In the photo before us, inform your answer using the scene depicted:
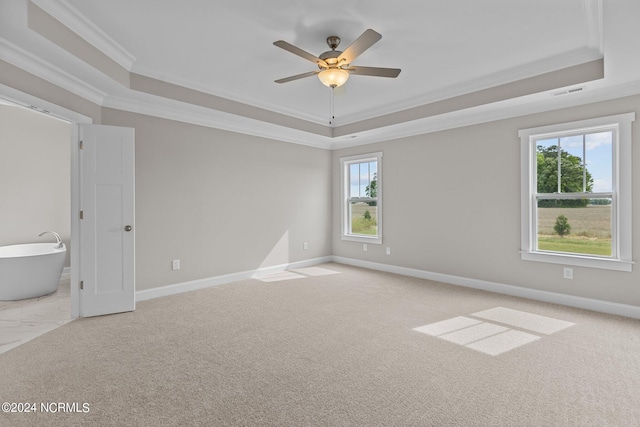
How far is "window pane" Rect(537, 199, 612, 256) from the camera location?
3.86m

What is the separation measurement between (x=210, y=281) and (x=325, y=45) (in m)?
3.54

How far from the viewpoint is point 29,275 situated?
4105 mm

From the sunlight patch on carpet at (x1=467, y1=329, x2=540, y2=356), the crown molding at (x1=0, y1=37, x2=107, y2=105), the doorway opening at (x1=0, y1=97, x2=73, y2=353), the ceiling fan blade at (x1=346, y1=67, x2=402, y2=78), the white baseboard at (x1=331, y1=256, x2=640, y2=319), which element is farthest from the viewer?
the doorway opening at (x1=0, y1=97, x2=73, y2=353)

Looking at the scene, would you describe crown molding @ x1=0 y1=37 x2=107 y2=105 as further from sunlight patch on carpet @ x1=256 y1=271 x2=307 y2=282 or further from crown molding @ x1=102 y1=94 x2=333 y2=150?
sunlight patch on carpet @ x1=256 y1=271 x2=307 y2=282

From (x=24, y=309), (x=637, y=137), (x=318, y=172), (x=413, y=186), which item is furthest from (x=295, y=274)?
(x=637, y=137)

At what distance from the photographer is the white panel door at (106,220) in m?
3.44

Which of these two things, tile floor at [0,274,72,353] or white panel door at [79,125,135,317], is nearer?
tile floor at [0,274,72,353]

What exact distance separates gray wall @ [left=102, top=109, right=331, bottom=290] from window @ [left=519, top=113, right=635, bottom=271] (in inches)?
141

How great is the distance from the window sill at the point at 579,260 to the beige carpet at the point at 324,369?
554 mm

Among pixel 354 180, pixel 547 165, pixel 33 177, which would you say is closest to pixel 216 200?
pixel 354 180

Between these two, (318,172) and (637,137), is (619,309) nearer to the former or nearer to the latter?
(637,137)

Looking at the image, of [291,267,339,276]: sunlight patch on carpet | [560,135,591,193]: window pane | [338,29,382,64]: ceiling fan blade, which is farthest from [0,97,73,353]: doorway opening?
[560,135,591,193]: window pane

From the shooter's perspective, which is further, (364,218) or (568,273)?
(364,218)

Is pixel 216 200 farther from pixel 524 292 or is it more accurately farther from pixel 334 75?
pixel 524 292
